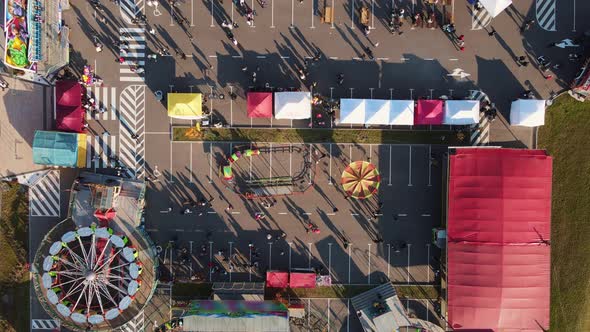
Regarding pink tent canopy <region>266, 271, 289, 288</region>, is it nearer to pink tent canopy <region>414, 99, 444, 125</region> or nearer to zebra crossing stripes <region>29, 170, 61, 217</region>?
pink tent canopy <region>414, 99, 444, 125</region>

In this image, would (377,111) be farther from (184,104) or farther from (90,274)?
(90,274)

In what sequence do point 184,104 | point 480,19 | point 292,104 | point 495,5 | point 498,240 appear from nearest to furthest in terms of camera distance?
1. point 498,240
2. point 495,5
3. point 292,104
4. point 184,104
5. point 480,19

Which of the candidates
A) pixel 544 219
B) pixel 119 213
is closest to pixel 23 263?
pixel 119 213

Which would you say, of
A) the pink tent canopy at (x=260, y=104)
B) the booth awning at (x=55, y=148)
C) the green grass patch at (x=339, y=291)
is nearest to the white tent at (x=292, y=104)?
the pink tent canopy at (x=260, y=104)

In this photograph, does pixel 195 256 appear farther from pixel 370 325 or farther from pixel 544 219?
pixel 544 219

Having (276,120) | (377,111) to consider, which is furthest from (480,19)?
(276,120)
